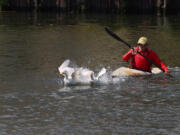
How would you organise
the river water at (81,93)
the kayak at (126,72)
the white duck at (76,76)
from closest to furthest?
the river water at (81,93) → the white duck at (76,76) → the kayak at (126,72)

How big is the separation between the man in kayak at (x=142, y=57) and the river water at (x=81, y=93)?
0.55 meters

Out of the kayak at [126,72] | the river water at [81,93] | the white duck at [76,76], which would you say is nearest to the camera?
the river water at [81,93]

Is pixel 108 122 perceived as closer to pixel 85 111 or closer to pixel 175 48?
pixel 85 111

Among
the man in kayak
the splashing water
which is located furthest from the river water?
the man in kayak

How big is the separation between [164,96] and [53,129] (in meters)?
4.56

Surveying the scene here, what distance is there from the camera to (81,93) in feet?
54.4

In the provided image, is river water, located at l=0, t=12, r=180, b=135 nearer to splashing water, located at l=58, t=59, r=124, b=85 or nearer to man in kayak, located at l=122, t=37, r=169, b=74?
splashing water, located at l=58, t=59, r=124, b=85

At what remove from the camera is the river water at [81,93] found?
12812 millimetres

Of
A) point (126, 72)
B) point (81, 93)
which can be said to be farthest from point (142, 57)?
point (81, 93)

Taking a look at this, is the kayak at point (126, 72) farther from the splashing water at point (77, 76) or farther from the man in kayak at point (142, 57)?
the splashing water at point (77, 76)

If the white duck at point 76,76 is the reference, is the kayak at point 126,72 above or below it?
below

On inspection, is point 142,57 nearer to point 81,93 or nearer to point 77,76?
point 77,76

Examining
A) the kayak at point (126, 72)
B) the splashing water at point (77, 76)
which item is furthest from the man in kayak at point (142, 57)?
the splashing water at point (77, 76)

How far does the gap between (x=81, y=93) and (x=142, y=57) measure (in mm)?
3890
